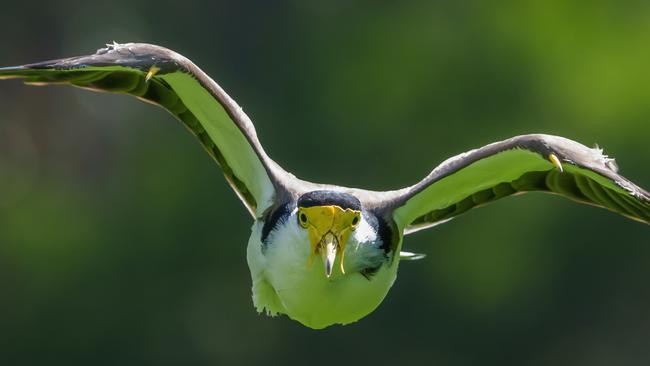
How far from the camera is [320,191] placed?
10.6 m

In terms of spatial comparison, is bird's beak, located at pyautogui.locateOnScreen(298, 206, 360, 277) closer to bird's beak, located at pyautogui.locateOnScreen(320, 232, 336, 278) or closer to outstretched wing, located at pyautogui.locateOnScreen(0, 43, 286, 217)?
bird's beak, located at pyautogui.locateOnScreen(320, 232, 336, 278)

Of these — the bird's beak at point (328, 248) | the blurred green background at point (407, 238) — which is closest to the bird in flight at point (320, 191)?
the bird's beak at point (328, 248)

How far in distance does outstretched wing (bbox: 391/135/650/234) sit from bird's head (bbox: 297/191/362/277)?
67 centimetres

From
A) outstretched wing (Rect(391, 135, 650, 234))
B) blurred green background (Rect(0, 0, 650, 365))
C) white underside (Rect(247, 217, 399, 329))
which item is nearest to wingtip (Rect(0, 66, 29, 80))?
white underside (Rect(247, 217, 399, 329))

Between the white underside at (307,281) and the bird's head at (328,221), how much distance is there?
0.07 m

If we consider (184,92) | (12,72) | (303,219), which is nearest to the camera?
(12,72)

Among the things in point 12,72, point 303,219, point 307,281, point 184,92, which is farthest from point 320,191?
point 12,72

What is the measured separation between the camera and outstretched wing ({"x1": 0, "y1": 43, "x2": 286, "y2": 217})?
1040 centimetres

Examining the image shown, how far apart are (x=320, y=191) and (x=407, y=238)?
11.9 m

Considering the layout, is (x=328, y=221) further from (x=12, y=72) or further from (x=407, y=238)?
(x=407, y=238)

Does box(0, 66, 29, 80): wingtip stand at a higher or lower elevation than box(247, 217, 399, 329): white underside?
higher

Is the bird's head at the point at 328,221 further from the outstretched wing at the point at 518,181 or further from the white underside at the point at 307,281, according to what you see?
the outstretched wing at the point at 518,181

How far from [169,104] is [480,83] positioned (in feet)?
48.9

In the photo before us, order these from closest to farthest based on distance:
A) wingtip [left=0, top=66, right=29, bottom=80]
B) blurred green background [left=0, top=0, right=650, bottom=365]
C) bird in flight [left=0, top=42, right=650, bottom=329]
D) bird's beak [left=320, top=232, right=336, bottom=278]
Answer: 1. wingtip [left=0, top=66, right=29, bottom=80]
2. bird's beak [left=320, top=232, right=336, bottom=278]
3. bird in flight [left=0, top=42, right=650, bottom=329]
4. blurred green background [left=0, top=0, right=650, bottom=365]
